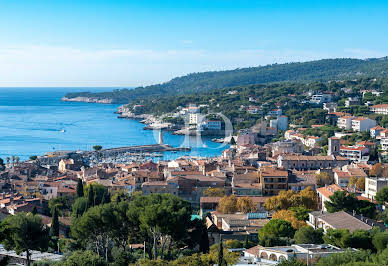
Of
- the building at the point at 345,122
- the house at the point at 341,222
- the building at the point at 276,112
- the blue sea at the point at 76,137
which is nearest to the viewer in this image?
the house at the point at 341,222

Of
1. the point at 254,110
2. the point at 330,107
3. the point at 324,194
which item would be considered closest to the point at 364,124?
the point at 330,107

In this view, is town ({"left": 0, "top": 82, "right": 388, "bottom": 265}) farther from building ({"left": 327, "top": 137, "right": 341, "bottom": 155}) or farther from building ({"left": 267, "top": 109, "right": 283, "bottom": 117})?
building ({"left": 267, "top": 109, "right": 283, "bottom": 117})

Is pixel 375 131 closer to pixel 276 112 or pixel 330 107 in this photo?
pixel 330 107

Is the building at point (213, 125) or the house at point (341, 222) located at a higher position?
the house at point (341, 222)

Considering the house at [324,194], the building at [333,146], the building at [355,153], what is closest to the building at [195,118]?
the building at [333,146]

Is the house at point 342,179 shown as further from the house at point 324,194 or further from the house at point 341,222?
the house at point 341,222

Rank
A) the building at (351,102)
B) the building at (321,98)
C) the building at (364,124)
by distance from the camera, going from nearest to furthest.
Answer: the building at (364,124)
the building at (351,102)
the building at (321,98)

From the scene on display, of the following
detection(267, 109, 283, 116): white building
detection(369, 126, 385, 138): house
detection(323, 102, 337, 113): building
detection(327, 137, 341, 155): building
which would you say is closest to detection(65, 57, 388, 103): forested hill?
detection(323, 102, 337, 113): building
